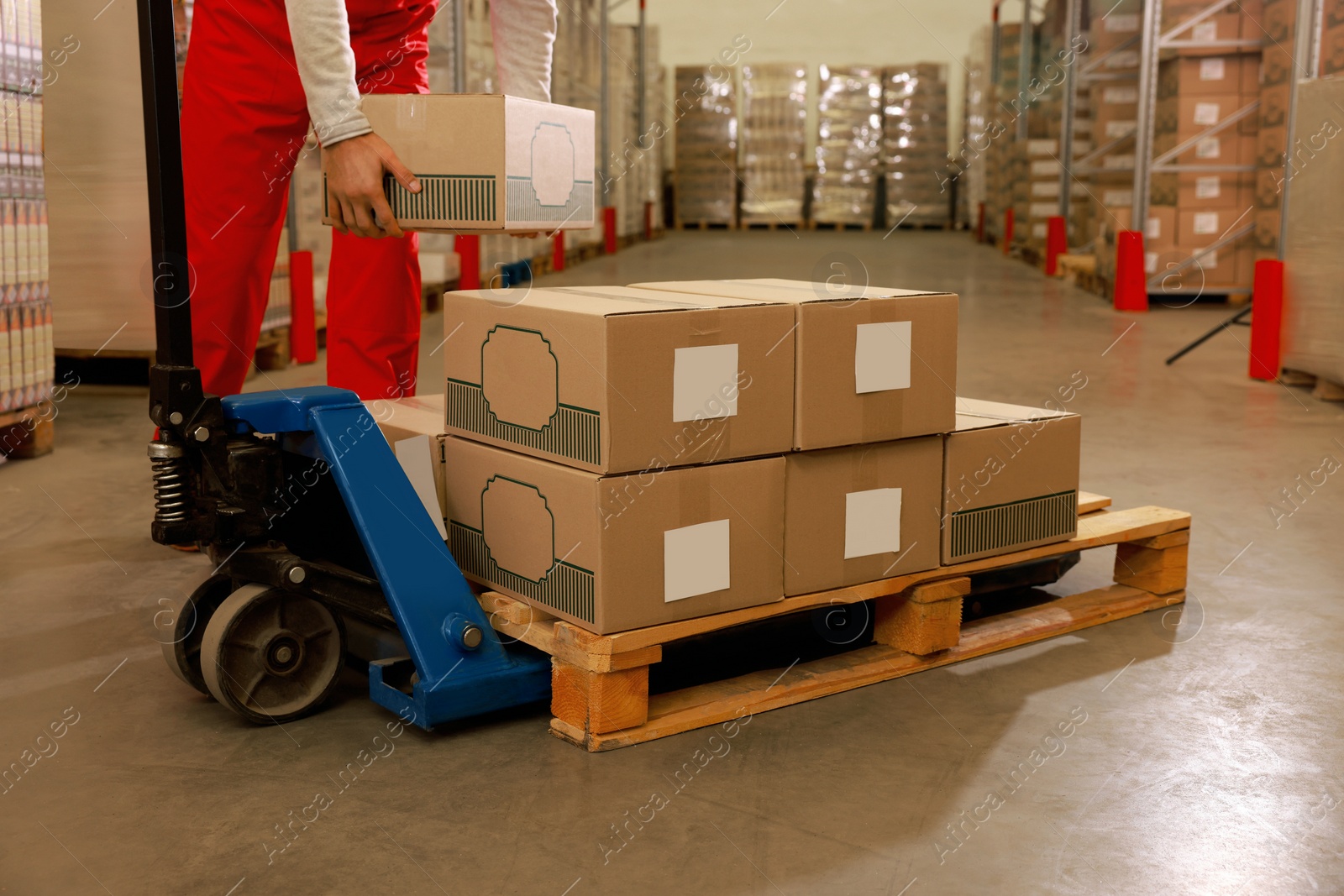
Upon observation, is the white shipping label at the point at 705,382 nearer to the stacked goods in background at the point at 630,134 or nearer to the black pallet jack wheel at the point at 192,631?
the black pallet jack wheel at the point at 192,631

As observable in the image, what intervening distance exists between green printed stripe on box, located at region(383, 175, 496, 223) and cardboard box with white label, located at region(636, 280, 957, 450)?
1.38 feet

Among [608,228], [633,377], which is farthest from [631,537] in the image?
[608,228]

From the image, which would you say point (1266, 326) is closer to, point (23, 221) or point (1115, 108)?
point (1115, 108)

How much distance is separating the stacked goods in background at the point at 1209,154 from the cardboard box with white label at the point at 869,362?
7.31m

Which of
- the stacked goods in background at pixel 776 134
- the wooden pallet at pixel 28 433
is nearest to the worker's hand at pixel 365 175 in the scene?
the wooden pallet at pixel 28 433

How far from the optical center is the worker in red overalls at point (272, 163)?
282cm

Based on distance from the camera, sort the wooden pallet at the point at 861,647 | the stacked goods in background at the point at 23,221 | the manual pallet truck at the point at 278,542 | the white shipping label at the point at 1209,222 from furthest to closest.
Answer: the white shipping label at the point at 1209,222, the stacked goods in background at the point at 23,221, the wooden pallet at the point at 861,647, the manual pallet truck at the point at 278,542

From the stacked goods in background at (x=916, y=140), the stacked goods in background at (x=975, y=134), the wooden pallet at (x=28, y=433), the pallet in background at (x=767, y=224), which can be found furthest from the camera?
the pallet in background at (x=767, y=224)

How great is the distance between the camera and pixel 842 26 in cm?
1961

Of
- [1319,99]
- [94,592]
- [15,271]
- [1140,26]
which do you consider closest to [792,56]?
[1140,26]

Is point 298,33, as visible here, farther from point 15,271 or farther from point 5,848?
point 15,271

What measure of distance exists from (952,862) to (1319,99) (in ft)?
16.6

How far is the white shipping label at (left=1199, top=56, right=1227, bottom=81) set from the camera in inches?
349

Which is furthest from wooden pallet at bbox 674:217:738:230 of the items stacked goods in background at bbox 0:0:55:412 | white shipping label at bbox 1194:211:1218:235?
stacked goods in background at bbox 0:0:55:412
